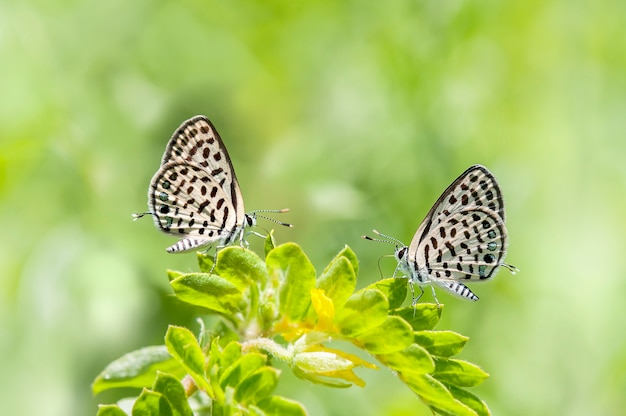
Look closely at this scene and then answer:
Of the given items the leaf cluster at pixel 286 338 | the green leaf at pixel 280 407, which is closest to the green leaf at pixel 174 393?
the leaf cluster at pixel 286 338

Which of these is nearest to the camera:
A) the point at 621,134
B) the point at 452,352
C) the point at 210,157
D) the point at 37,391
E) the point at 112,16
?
the point at 452,352

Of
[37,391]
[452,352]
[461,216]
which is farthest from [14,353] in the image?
[452,352]

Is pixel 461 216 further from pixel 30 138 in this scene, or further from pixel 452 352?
pixel 30 138

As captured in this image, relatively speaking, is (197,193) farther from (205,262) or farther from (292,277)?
(292,277)

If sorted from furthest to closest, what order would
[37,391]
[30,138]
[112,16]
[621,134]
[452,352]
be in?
1. [621,134]
2. [112,16]
3. [30,138]
4. [37,391]
5. [452,352]

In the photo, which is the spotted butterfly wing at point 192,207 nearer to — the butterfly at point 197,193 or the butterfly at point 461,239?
the butterfly at point 197,193

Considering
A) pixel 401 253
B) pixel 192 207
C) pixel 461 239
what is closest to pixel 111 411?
pixel 192 207

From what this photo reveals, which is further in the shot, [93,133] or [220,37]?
[220,37]
